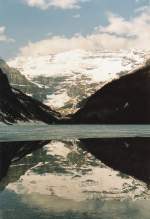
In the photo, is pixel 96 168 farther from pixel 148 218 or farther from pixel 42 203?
pixel 148 218

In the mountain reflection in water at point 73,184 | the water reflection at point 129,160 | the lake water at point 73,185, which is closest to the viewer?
the lake water at point 73,185

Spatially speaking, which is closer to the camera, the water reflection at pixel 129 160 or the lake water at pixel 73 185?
the lake water at pixel 73 185

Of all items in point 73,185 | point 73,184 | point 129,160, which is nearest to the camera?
point 73,185

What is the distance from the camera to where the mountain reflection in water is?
30.1 meters

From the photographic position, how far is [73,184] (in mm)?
39875

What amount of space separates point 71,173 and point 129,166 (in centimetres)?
889

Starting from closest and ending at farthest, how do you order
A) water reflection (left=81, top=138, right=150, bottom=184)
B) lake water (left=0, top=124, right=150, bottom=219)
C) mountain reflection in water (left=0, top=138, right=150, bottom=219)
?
lake water (left=0, top=124, right=150, bottom=219)
mountain reflection in water (left=0, top=138, right=150, bottom=219)
water reflection (left=81, top=138, right=150, bottom=184)

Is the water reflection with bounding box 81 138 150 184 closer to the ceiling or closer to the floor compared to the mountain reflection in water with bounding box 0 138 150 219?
closer to the floor

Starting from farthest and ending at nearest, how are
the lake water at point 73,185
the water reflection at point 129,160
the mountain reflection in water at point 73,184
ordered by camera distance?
the water reflection at point 129,160, the mountain reflection in water at point 73,184, the lake water at point 73,185

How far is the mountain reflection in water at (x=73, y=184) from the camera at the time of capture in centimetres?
3012

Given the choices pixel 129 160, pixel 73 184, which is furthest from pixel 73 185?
pixel 129 160

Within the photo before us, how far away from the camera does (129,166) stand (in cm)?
5381

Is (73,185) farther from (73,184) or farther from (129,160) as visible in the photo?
(129,160)

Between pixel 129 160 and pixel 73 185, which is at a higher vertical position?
pixel 73 185
